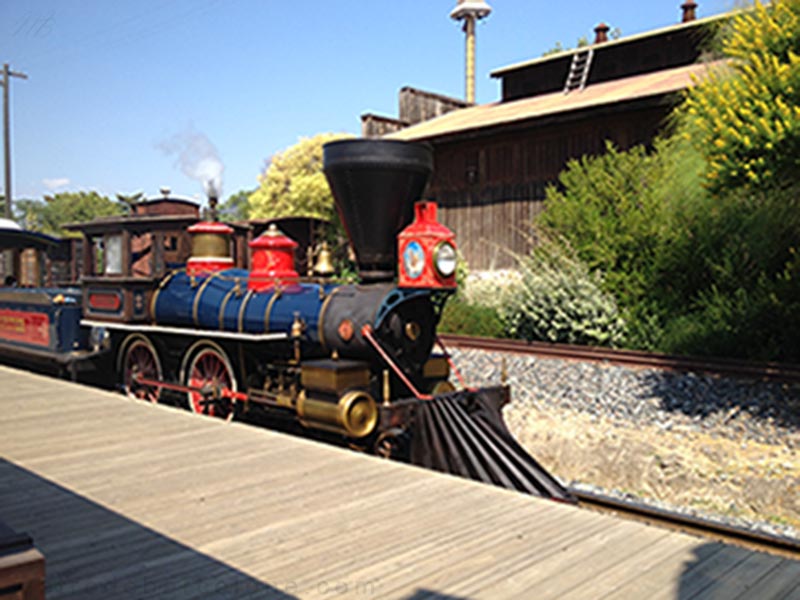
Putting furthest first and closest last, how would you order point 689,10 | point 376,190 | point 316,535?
point 689,10
point 376,190
point 316,535

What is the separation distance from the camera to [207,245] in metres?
8.86

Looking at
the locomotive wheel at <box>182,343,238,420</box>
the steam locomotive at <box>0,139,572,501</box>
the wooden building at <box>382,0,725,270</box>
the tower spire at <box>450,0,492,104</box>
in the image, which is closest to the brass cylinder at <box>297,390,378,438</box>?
the steam locomotive at <box>0,139,572,501</box>

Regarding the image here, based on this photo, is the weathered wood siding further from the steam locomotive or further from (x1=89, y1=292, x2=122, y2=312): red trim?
(x1=89, y1=292, x2=122, y2=312): red trim

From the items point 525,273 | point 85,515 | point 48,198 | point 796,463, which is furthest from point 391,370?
point 48,198

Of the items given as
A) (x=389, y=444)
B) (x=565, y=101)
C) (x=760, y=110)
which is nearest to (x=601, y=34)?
(x=565, y=101)

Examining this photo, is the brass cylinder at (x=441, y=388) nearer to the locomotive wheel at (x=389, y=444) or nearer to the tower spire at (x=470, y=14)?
the locomotive wheel at (x=389, y=444)

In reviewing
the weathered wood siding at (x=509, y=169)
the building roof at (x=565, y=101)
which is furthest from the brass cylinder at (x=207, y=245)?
the building roof at (x=565, y=101)

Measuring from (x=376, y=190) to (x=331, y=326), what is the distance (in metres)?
1.41

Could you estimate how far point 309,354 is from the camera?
7246 mm

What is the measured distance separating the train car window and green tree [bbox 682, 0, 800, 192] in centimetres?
724

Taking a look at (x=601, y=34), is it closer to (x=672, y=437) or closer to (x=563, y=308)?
(x=563, y=308)

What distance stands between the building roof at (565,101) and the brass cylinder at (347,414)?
10.7 metres

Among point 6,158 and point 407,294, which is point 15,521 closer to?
point 407,294

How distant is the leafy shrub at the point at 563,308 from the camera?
12.2 metres
